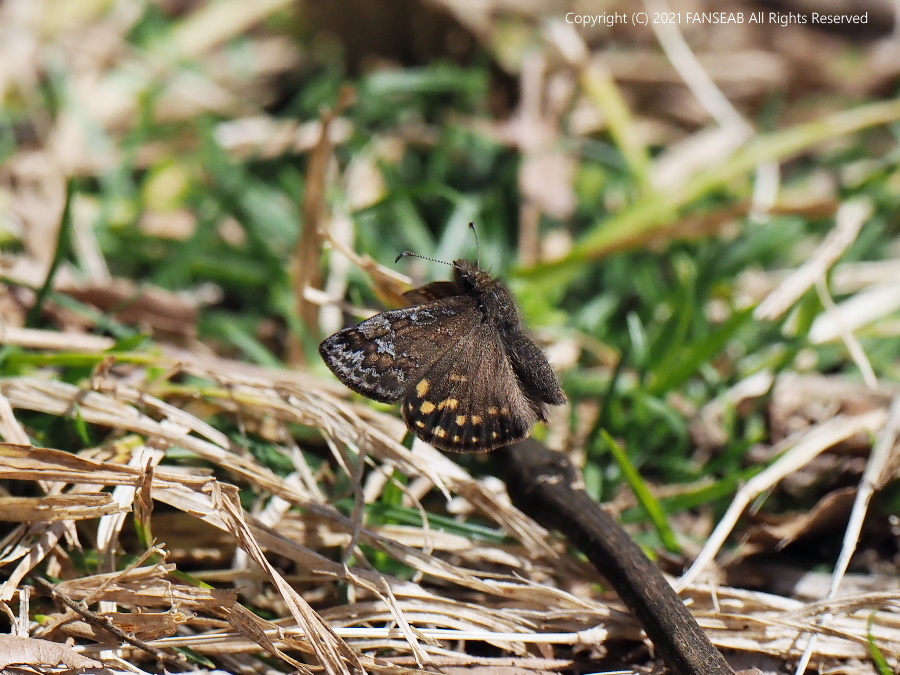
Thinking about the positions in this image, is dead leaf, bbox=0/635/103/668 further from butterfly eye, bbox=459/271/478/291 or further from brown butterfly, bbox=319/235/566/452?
butterfly eye, bbox=459/271/478/291

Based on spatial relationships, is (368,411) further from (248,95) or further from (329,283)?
(248,95)

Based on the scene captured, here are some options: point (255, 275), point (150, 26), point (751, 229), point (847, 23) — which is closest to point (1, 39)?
point (150, 26)

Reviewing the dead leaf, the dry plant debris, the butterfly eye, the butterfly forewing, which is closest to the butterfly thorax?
the butterfly eye

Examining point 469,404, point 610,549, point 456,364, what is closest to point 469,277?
point 456,364

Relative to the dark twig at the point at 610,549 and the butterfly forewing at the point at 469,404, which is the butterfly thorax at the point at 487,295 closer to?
the butterfly forewing at the point at 469,404

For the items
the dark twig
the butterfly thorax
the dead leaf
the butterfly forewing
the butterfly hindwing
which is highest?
the butterfly thorax

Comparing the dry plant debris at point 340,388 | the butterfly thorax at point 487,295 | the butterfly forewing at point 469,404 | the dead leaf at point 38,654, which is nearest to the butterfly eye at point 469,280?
the butterfly thorax at point 487,295

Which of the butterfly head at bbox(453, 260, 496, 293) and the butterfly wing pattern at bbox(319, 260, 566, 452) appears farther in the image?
the butterfly head at bbox(453, 260, 496, 293)
